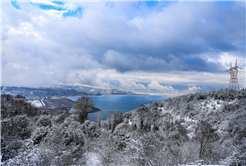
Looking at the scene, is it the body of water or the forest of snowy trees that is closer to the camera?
the forest of snowy trees

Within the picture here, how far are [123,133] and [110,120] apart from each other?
15929mm

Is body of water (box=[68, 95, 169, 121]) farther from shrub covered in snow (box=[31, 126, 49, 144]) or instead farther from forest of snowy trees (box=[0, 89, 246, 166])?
shrub covered in snow (box=[31, 126, 49, 144])

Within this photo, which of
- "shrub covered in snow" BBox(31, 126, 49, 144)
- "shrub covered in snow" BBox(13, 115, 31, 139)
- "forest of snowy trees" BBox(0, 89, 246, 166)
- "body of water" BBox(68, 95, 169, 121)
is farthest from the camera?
"body of water" BBox(68, 95, 169, 121)

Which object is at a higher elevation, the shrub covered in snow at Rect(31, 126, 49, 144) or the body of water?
the shrub covered in snow at Rect(31, 126, 49, 144)

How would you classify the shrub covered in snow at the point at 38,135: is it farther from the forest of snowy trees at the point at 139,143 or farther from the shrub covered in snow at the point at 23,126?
the shrub covered in snow at the point at 23,126

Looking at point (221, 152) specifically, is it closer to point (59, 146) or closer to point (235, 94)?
point (59, 146)

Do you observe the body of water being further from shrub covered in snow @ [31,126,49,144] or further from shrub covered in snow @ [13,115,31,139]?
shrub covered in snow @ [31,126,49,144]

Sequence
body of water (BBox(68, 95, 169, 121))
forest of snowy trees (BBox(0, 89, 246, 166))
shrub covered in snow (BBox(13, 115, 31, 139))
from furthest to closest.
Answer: body of water (BBox(68, 95, 169, 121)) < shrub covered in snow (BBox(13, 115, 31, 139)) < forest of snowy trees (BBox(0, 89, 246, 166))

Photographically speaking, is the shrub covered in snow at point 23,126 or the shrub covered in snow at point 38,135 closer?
the shrub covered in snow at point 38,135

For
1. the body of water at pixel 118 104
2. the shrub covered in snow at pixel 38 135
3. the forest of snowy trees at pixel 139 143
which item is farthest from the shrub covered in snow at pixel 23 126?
Result: the body of water at pixel 118 104

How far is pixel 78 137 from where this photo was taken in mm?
10977

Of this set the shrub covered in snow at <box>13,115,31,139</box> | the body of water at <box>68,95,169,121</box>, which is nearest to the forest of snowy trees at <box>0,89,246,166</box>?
the shrub covered in snow at <box>13,115,31,139</box>

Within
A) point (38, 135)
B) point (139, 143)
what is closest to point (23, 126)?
point (38, 135)

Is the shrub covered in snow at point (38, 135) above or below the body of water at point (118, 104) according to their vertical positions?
above
